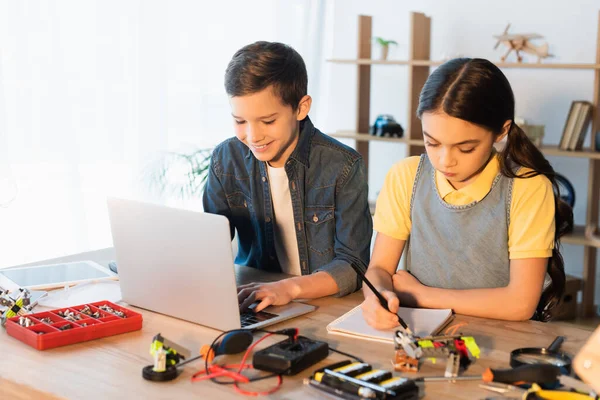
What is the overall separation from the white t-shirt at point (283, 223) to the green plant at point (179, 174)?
149 centimetres

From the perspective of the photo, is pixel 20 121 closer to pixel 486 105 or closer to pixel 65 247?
pixel 65 247

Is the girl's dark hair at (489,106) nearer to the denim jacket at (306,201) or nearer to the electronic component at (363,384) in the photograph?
the denim jacket at (306,201)

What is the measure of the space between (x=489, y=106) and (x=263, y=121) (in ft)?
1.68

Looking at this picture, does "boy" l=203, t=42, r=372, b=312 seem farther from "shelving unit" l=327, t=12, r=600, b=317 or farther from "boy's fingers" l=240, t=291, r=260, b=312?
"shelving unit" l=327, t=12, r=600, b=317

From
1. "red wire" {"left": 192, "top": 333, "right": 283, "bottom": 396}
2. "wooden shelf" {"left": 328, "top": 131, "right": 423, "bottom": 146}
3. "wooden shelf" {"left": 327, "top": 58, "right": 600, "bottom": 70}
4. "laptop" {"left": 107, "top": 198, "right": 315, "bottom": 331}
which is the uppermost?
"wooden shelf" {"left": 327, "top": 58, "right": 600, "bottom": 70}

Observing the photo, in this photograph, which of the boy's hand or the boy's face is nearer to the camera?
the boy's hand

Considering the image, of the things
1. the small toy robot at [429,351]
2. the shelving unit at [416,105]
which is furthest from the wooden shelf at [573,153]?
the small toy robot at [429,351]

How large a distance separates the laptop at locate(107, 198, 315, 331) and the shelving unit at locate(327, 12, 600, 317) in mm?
2244

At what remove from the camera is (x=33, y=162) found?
2.88 metres

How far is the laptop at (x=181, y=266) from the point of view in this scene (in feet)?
4.26

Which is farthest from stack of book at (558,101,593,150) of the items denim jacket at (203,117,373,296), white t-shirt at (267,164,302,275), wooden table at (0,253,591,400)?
wooden table at (0,253,591,400)

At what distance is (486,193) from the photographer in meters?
1.61

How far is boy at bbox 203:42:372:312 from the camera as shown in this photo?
1711 mm

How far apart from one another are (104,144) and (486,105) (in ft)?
6.69
